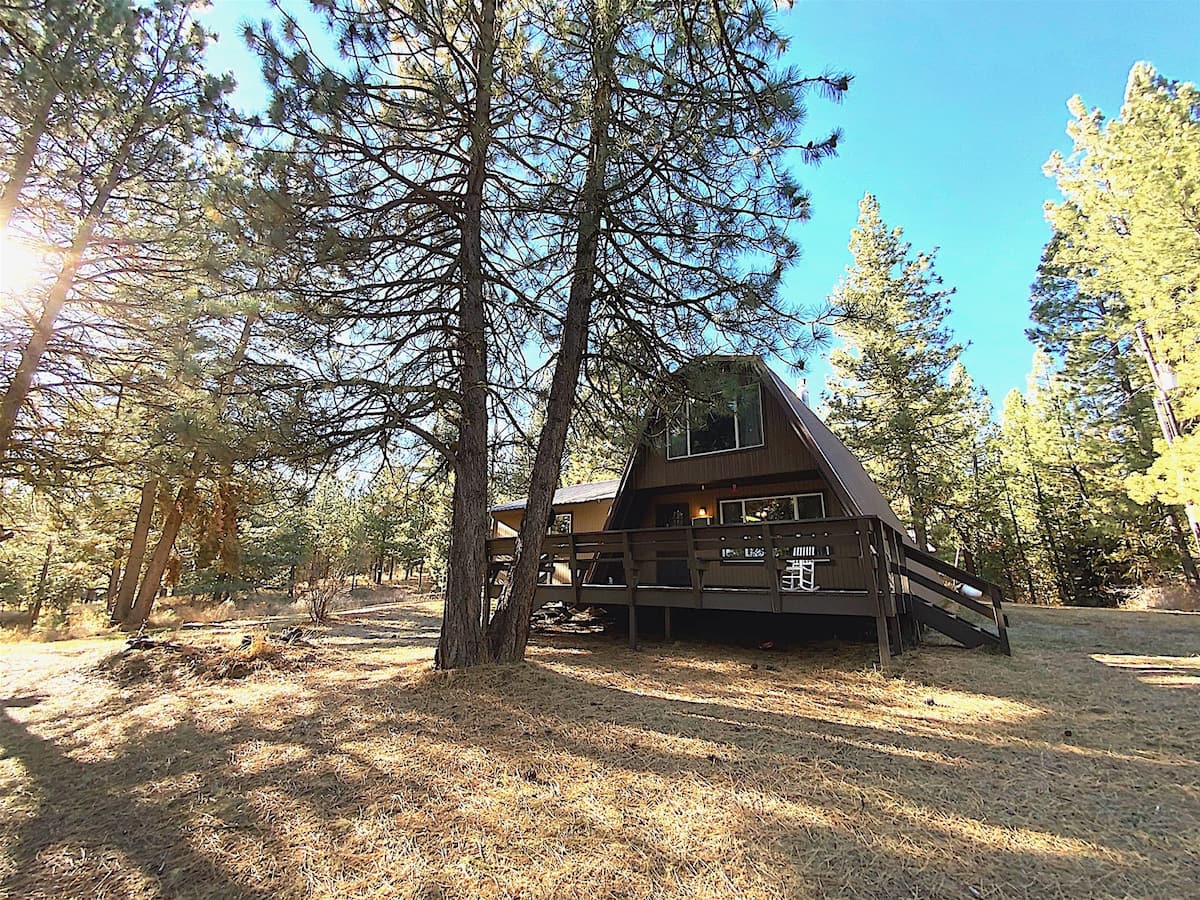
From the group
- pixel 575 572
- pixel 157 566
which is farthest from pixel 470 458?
pixel 157 566

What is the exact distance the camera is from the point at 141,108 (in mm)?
6797

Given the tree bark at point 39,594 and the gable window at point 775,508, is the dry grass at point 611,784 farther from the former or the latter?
the tree bark at point 39,594

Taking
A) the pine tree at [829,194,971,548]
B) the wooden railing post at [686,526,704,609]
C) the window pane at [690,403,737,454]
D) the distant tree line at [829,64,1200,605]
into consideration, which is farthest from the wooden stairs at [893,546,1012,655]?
the pine tree at [829,194,971,548]

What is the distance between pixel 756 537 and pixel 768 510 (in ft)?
9.37

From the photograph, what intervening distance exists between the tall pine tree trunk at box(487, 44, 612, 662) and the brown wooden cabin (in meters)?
1.17

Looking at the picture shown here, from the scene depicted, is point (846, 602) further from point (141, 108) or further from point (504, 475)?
point (141, 108)

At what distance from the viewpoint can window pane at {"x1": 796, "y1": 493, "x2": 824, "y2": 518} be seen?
987 cm

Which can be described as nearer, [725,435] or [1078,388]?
[725,435]

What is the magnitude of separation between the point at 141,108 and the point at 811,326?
9.21 meters

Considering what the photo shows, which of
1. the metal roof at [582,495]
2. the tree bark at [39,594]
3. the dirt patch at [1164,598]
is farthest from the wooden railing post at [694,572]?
the tree bark at [39,594]

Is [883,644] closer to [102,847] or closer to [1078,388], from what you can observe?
[102,847]

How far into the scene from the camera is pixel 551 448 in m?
6.88

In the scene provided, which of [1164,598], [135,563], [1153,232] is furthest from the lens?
[1164,598]

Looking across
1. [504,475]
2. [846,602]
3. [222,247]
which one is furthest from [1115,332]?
[222,247]
